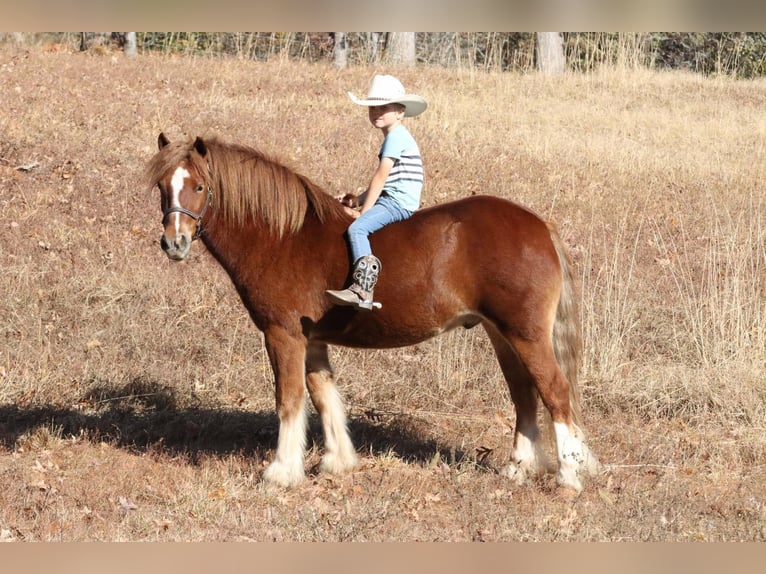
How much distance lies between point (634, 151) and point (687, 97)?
15.4 feet

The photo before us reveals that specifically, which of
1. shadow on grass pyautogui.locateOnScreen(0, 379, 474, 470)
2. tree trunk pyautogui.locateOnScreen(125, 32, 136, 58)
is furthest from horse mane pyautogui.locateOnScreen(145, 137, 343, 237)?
tree trunk pyautogui.locateOnScreen(125, 32, 136, 58)

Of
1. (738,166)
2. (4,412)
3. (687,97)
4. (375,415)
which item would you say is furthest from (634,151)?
(4,412)

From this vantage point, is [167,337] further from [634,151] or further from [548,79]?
[548,79]

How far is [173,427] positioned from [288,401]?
6.15ft

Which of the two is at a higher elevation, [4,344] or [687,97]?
[687,97]

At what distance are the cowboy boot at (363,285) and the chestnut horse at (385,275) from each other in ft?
0.59

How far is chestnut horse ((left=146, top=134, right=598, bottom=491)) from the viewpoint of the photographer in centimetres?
650

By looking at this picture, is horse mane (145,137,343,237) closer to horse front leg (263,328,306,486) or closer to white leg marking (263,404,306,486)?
horse front leg (263,328,306,486)

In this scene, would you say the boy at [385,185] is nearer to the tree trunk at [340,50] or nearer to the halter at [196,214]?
the halter at [196,214]

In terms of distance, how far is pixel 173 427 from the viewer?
8219 millimetres

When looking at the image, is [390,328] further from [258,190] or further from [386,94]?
[386,94]

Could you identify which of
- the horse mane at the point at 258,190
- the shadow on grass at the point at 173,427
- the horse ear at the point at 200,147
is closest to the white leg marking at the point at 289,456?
the shadow on grass at the point at 173,427

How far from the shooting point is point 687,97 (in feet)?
65.1

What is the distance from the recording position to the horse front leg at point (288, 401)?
6.79 meters
